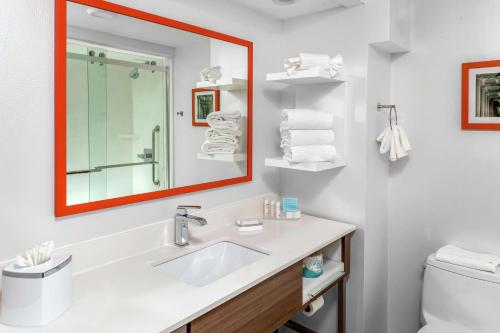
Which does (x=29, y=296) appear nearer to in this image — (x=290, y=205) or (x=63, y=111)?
(x=63, y=111)

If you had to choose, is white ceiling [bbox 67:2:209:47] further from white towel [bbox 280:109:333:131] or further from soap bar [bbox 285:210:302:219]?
soap bar [bbox 285:210:302:219]

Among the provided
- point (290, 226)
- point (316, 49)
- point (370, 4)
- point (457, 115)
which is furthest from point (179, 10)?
point (457, 115)

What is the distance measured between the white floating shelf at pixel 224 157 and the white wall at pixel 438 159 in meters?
0.95

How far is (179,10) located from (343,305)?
1787mm

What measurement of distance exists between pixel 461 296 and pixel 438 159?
733 mm

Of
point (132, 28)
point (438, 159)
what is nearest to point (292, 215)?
point (438, 159)

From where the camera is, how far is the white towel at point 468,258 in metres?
1.74

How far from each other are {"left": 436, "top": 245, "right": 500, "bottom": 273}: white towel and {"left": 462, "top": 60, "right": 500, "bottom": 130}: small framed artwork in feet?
2.16

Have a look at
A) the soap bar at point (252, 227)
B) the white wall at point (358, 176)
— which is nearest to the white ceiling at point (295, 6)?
the white wall at point (358, 176)

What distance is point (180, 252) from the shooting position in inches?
61.9

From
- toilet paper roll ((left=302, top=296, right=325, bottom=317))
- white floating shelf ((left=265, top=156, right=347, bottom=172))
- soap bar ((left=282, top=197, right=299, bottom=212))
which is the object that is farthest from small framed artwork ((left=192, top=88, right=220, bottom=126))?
toilet paper roll ((left=302, top=296, right=325, bottom=317))

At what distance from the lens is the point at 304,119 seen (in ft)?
6.00

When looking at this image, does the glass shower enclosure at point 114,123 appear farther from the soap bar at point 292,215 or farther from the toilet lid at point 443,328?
the toilet lid at point 443,328

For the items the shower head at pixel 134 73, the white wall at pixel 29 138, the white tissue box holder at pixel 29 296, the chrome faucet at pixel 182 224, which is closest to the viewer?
the white tissue box holder at pixel 29 296
